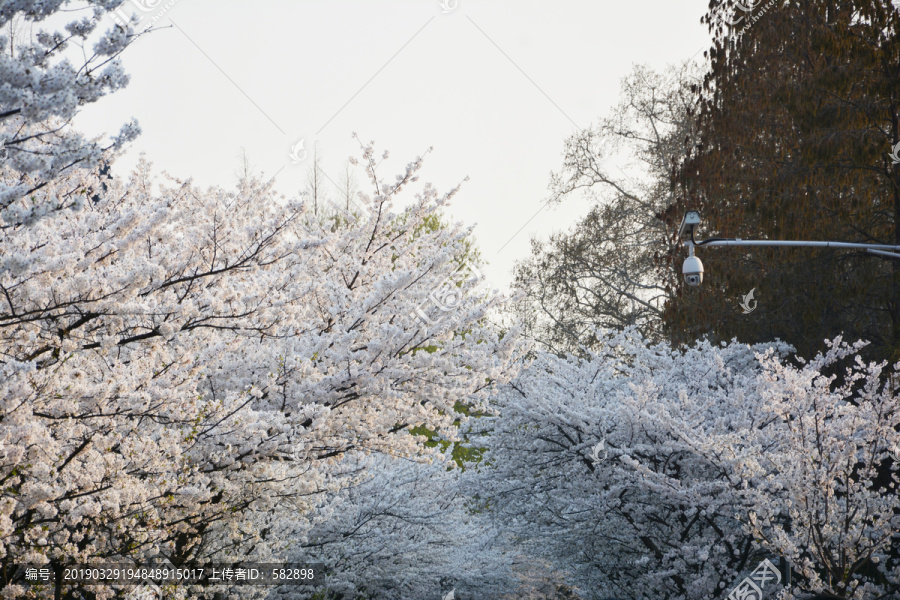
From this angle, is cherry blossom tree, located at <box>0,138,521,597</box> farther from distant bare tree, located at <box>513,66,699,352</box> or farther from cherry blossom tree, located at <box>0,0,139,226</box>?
distant bare tree, located at <box>513,66,699,352</box>

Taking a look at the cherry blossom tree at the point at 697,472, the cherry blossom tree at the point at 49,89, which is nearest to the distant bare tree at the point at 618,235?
the cherry blossom tree at the point at 697,472

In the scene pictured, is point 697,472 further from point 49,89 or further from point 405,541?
point 49,89

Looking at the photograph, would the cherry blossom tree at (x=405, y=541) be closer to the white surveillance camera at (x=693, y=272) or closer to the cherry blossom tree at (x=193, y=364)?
the cherry blossom tree at (x=193, y=364)

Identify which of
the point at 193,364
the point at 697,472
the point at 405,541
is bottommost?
the point at 405,541

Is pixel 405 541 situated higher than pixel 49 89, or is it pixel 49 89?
pixel 49 89

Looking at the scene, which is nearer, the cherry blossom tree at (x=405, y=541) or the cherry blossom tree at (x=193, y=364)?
the cherry blossom tree at (x=193, y=364)

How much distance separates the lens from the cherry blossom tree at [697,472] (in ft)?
23.4

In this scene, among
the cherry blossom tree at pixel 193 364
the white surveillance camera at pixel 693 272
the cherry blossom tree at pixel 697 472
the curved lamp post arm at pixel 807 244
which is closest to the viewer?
the cherry blossom tree at pixel 193 364

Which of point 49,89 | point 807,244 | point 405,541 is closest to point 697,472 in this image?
point 807,244

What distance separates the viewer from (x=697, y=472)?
32.7 feet

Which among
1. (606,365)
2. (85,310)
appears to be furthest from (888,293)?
(85,310)

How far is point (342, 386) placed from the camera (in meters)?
6.85

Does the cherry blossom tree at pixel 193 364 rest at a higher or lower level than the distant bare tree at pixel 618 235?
lower

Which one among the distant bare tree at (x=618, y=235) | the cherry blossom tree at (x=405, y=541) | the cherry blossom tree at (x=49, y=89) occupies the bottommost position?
the cherry blossom tree at (x=405, y=541)
